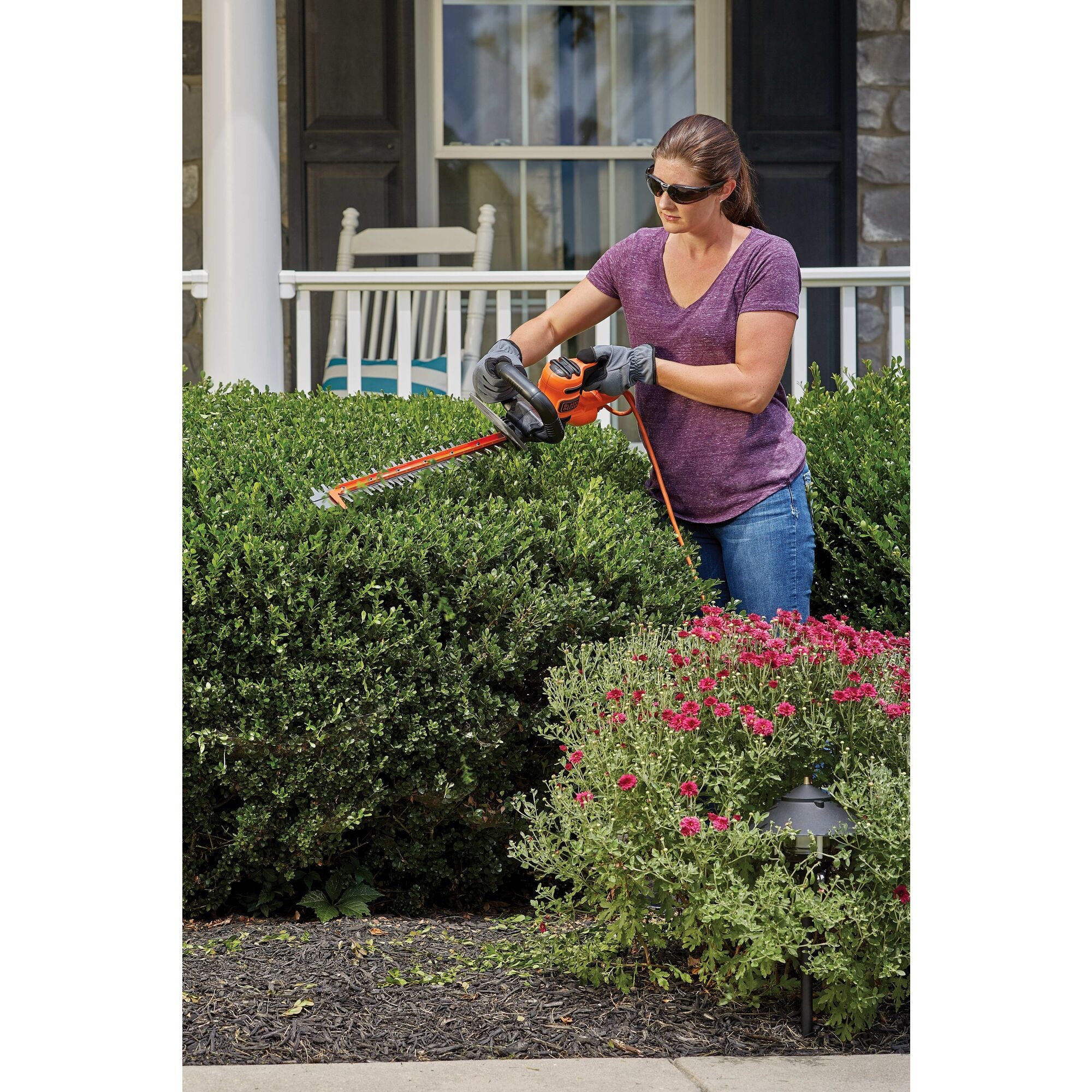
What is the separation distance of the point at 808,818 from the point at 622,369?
123cm

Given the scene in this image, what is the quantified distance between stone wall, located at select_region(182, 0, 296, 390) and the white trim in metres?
2.34

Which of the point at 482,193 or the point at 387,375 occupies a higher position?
→ the point at 482,193

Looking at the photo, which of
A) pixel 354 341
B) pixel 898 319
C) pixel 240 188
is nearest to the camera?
pixel 240 188

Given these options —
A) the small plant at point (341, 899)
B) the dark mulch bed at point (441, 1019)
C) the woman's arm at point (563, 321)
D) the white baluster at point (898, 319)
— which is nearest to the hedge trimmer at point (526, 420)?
the woman's arm at point (563, 321)

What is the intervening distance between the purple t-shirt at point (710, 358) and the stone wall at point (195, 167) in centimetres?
378

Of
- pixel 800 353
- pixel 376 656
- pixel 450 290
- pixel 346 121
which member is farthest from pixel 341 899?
pixel 346 121

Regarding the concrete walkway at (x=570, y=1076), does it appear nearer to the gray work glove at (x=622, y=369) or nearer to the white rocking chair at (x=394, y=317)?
the gray work glove at (x=622, y=369)

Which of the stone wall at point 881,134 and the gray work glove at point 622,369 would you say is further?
the stone wall at point 881,134

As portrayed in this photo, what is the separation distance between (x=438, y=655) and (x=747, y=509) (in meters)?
0.95

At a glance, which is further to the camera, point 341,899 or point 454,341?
point 454,341

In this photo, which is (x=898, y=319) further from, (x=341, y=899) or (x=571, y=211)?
(x=341, y=899)

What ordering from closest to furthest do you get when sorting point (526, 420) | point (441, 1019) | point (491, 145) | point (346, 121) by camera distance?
1. point (441, 1019)
2. point (526, 420)
3. point (346, 121)
4. point (491, 145)

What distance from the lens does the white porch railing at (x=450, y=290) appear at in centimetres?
512

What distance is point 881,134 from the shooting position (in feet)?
22.7
